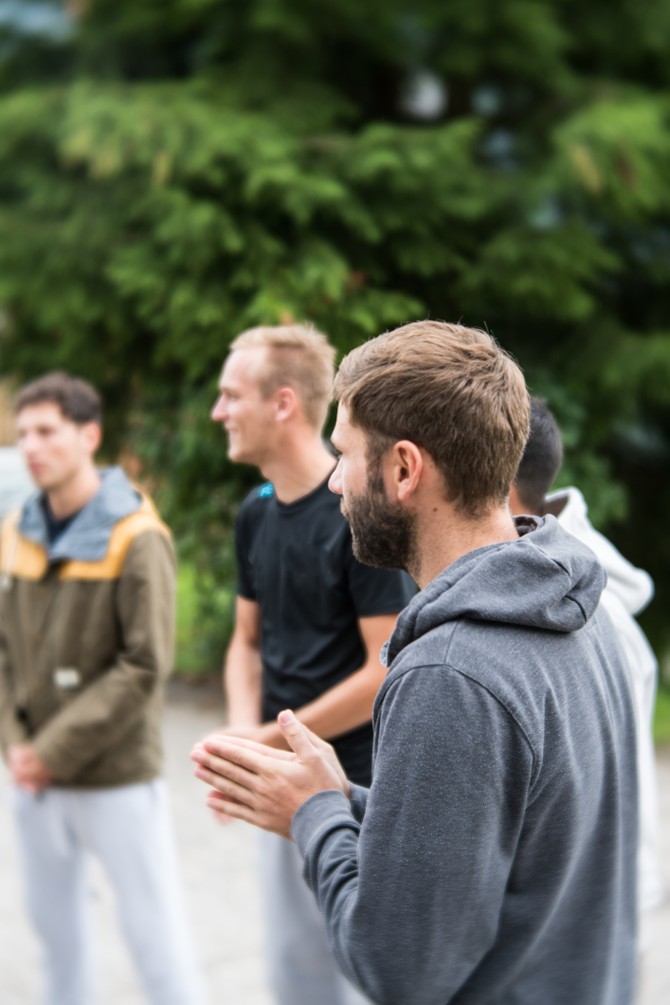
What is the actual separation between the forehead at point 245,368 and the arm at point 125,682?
0.60 m

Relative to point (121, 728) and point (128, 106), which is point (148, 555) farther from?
point (128, 106)

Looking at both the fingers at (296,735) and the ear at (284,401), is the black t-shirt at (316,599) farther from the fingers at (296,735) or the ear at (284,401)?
the fingers at (296,735)

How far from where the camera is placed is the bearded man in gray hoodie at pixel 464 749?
1437mm

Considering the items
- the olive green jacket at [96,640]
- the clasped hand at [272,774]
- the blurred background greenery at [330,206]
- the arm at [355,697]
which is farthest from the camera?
the blurred background greenery at [330,206]

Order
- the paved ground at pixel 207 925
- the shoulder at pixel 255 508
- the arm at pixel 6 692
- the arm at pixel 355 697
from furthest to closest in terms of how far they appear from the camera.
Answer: the paved ground at pixel 207 925, the arm at pixel 6 692, the shoulder at pixel 255 508, the arm at pixel 355 697

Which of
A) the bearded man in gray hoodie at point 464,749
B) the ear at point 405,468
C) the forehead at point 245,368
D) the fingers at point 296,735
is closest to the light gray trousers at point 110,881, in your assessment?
the forehead at point 245,368

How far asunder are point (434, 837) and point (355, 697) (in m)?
1.54

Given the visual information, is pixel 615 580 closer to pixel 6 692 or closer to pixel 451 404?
pixel 451 404

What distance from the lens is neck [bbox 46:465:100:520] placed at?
12.0 ft

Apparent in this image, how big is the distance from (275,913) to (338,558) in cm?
107

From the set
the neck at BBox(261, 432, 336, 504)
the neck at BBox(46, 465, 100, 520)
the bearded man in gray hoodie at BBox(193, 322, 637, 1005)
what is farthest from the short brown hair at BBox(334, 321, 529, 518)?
the neck at BBox(46, 465, 100, 520)

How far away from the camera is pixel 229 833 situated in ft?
19.9

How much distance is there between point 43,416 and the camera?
367 centimetres

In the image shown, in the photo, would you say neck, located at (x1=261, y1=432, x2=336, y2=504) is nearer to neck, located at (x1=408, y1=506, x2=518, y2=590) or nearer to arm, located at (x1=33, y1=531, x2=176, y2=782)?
arm, located at (x1=33, y1=531, x2=176, y2=782)
